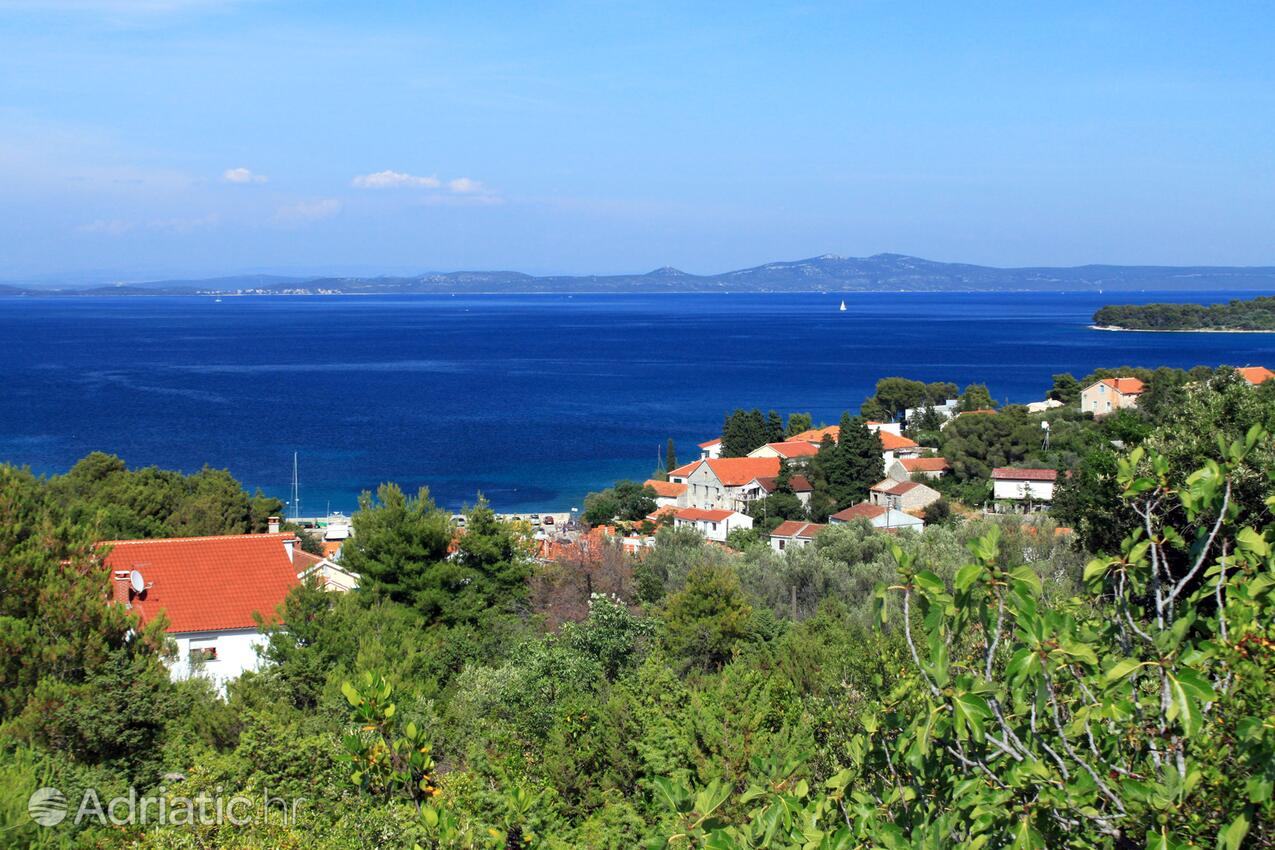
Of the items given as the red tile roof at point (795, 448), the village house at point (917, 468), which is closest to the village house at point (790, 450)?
the red tile roof at point (795, 448)

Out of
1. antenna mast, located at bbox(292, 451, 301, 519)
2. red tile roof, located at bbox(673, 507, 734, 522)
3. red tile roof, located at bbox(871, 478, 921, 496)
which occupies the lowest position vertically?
antenna mast, located at bbox(292, 451, 301, 519)

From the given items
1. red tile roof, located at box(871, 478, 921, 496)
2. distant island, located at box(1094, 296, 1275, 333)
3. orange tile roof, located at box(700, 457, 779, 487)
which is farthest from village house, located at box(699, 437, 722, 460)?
distant island, located at box(1094, 296, 1275, 333)

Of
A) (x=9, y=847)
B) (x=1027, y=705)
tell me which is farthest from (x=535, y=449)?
(x=1027, y=705)

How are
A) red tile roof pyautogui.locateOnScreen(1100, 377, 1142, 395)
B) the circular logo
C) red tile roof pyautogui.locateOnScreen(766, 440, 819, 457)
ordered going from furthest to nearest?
red tile roof pyautogui.locateOnScreen(1100, 377, 1142, 395)
red tile roof pyautogui.locateOnScreen(766, 440, 819, 457)
the circular logo

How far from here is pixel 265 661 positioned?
13562mm

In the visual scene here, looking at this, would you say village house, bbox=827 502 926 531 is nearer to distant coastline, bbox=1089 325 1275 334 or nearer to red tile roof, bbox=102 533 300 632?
red tile roof, bbox=102 533 300 632

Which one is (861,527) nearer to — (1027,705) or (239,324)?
(1027,705)

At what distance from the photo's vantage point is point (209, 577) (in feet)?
55.0

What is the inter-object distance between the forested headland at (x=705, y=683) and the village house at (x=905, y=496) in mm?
10884

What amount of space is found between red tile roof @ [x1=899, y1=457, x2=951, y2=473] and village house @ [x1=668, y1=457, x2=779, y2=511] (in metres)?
5.26

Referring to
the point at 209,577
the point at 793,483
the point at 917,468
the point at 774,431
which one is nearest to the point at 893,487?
the point at 793,483

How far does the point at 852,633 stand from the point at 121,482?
20489 millimetres

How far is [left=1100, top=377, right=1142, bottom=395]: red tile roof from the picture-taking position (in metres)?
51.3

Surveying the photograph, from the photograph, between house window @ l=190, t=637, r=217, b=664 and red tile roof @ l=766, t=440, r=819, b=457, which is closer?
house window @ l=190, t=637, r=217, b=664
